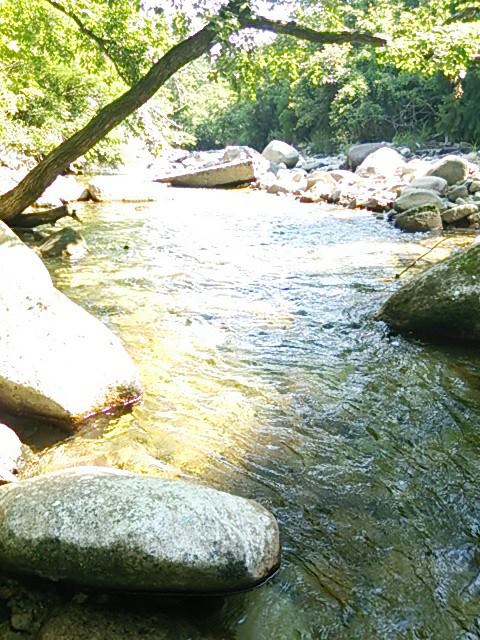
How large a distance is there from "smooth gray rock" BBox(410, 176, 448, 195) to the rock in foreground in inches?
387

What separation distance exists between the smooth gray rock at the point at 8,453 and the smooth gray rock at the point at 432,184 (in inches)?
516

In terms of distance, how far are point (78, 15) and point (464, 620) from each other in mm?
11260

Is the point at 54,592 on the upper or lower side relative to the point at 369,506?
upper

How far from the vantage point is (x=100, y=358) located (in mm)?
3980

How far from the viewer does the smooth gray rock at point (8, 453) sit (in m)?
3.03

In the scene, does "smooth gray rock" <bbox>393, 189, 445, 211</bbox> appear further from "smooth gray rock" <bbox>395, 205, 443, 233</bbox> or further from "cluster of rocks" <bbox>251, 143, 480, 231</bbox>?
"smooth gray rock" <bbox>395, 205, 443, 233</bbox>

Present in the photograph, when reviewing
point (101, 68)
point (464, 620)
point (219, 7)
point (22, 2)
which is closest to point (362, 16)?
point (219, 7)

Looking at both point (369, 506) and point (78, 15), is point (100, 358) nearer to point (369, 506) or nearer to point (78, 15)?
point (369, 506)

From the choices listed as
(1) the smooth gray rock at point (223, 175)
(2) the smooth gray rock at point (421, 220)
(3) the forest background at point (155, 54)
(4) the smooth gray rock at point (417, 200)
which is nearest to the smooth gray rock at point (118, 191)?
(3) the forest background at point (155, 54)

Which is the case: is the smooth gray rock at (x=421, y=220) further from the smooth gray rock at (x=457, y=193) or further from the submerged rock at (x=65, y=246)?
the submerged rock at (x=65, y=246)

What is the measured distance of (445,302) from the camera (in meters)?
5.09

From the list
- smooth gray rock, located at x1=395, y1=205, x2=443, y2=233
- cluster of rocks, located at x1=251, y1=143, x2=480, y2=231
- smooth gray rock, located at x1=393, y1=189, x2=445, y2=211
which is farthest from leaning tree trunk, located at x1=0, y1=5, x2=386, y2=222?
smooth gray rock, located at x1=393, y1=189, x2=445, y2=211

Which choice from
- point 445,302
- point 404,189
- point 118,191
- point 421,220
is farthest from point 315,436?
point 118,191

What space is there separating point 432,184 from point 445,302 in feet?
34.6
